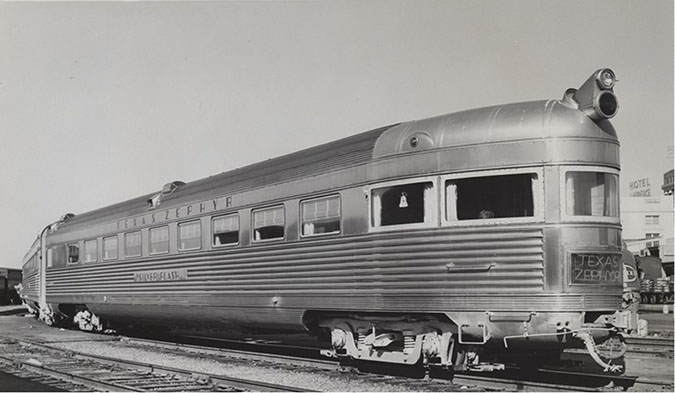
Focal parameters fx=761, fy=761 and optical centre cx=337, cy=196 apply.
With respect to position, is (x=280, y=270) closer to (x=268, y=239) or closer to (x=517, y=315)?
(x=268, y=239)

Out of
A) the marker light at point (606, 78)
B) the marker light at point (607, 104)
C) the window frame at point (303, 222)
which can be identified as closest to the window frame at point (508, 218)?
the marker light at point (607, 104)

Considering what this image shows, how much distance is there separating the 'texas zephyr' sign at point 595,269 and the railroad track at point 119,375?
368cm

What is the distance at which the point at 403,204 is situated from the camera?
9.97m

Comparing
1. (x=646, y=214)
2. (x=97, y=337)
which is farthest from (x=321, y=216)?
(x=646, y=214)

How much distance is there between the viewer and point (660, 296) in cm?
4088

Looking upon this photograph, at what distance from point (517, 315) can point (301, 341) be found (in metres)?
8.76

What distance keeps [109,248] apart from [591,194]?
12366mm

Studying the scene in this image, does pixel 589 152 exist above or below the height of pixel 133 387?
above

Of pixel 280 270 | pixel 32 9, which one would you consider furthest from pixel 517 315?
pixel 32 9

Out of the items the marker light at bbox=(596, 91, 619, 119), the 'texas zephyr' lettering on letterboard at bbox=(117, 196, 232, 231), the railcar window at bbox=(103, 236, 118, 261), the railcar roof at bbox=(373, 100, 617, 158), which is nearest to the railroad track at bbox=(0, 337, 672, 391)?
the 'texas zephyr' lettering on letterboard at bbox=(117, 196, 232, 231)

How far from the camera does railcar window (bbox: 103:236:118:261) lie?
1779cm

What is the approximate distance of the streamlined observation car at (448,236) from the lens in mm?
8945

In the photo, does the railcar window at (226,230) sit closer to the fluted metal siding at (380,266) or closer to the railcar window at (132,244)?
the fluted metal siding at (380,266)

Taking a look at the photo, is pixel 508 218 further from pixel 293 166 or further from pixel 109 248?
pixel 109 248
